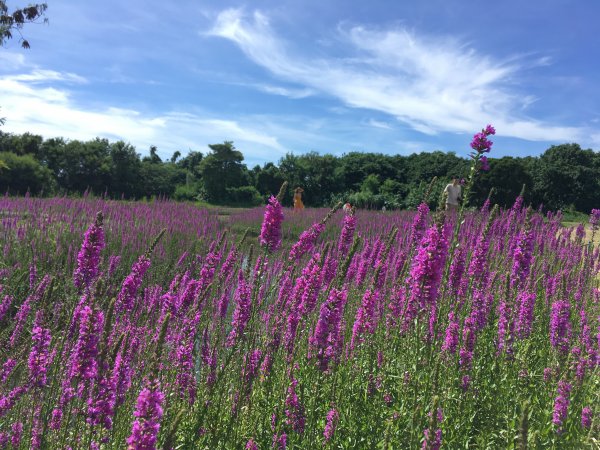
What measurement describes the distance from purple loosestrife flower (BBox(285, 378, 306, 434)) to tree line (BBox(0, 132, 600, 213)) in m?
25.1

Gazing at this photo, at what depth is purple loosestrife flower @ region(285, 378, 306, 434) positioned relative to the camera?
268 cm

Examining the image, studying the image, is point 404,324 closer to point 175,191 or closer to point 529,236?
point 529,236

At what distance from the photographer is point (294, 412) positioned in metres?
2.74

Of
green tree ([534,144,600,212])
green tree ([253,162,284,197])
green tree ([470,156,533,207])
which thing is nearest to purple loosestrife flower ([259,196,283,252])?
green tree ([470,156,533,207])

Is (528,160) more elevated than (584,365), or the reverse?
(528,160)

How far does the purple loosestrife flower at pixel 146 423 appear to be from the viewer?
127 cm

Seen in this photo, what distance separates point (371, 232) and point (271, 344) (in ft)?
28.0

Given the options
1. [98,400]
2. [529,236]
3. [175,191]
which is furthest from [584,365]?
[175,191]

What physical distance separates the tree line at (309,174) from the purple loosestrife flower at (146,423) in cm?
2655

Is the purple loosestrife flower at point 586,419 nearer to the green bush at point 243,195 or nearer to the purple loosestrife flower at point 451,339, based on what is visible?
the purple loosestrife flower at point 451,339

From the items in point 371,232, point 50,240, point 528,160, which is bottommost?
point 50,240

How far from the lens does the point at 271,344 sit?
282 cm

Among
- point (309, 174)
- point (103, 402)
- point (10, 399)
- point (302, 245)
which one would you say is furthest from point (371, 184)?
point (103, 402)

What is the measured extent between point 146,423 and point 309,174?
3883 centimetres
